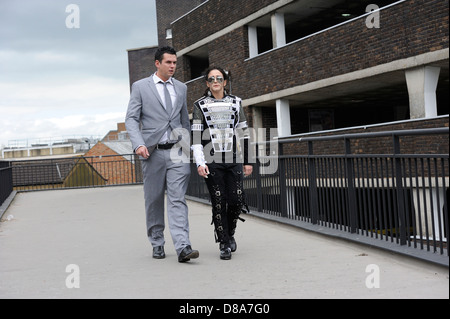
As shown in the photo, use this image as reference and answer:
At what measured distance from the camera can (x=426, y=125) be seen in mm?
14617

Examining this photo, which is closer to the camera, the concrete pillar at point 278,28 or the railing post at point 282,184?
the railing post at point 282,184

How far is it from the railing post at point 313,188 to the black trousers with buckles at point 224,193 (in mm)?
1791

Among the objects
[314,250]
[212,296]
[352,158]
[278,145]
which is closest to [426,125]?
[278,145]

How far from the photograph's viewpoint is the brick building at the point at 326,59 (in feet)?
49.1

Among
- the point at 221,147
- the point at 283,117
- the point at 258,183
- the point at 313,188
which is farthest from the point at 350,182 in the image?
the point at 283,117

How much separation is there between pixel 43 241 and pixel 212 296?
4153 mm

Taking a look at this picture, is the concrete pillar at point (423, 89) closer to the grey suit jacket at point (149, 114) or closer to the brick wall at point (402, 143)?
the brick wall at point (402, 143)

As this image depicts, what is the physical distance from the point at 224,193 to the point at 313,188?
197 cm

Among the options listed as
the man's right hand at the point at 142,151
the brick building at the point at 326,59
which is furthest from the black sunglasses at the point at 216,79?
the brick building at the point at 326,59

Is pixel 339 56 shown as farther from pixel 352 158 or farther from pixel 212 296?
pixel 212 296

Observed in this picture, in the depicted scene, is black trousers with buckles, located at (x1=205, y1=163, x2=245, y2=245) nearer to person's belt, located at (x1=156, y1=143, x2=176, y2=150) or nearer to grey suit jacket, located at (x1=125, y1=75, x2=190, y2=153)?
person's belt, located at (x1=156, y1=143, x2=176, y2=150)

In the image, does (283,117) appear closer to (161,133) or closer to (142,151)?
(161,133)

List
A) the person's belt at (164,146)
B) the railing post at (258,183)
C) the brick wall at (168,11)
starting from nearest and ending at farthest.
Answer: the person's belt at (164,146)
the railing post at (258,183)
the brick wall at (168,11)
